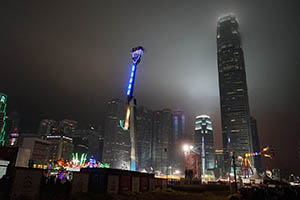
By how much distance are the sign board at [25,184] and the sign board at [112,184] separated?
8024mm

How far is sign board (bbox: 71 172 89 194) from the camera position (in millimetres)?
21344

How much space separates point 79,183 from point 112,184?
11.8 ft

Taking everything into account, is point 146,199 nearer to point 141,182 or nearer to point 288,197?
point 141,182

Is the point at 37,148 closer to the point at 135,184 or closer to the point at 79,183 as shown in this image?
the point at 135,184

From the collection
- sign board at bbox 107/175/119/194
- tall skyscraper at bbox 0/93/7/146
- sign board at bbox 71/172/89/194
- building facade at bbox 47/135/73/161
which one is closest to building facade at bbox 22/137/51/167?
tall skyscraper at bbox 0/93/7/146

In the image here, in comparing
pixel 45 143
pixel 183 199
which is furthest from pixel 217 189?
pixel 45 143

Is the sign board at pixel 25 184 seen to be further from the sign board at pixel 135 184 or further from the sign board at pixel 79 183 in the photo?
the sign board at pixel 135 184

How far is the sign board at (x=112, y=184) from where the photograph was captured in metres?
22.8

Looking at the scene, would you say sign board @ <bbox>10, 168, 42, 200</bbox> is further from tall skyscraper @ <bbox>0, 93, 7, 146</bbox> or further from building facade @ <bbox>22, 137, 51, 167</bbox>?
building facade @ <bbox>22, 137, 51, 167</bbox>

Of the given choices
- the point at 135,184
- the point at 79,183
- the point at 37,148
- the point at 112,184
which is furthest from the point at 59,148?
the point at 79,183

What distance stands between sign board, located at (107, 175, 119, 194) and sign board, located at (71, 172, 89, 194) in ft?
7.57

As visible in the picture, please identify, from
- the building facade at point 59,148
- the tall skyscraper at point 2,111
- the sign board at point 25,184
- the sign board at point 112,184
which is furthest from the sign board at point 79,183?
the building facade at point 59,148

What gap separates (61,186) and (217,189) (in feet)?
91.9

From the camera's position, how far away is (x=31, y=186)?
16016 mm
